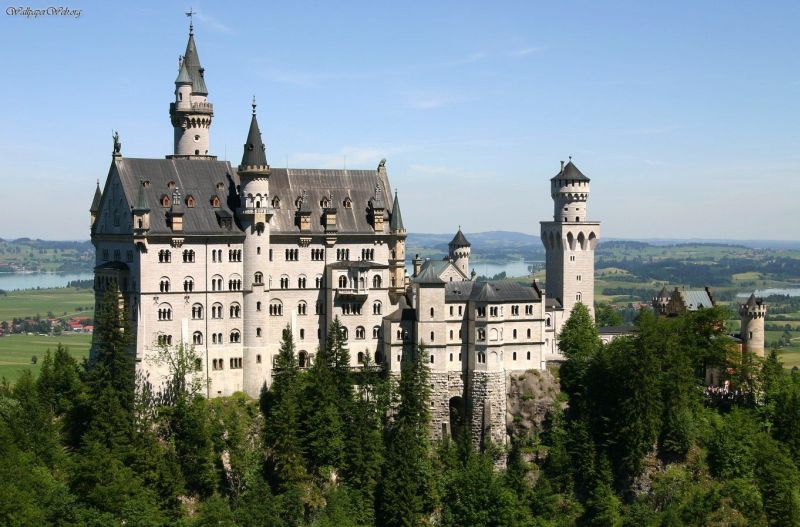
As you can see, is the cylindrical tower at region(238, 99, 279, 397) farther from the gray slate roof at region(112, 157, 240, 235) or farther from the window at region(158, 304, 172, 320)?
the window at region(158, 304, 172, 320)

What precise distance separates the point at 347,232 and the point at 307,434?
21.5 meters

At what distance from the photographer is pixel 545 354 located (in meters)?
108

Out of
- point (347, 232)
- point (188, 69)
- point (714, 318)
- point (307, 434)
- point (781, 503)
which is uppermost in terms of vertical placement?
point (188, 69)

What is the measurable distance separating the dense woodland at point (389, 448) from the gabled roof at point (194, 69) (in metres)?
27.2

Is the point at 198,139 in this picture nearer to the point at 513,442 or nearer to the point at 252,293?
the point at 252,293

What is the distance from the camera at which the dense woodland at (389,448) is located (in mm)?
89562

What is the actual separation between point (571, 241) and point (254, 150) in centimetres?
3529

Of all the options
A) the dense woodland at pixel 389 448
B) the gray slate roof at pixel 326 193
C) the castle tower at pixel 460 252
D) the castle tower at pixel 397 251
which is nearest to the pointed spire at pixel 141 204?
the dense woodland at pixel 389 448

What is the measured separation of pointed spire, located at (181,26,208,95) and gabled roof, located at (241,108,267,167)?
41.1 feet

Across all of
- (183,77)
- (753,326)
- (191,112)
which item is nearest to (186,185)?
(191,112)

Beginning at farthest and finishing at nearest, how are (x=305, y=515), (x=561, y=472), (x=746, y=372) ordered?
(x=746, y=372), (x=561, y=472), (x=305, y=515)

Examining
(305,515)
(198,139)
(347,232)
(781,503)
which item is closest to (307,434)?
(305,515)

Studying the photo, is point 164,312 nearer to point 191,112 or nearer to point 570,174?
point 191,112

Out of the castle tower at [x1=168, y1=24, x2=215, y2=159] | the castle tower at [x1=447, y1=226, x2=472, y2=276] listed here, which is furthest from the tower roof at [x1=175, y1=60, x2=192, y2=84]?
the castle tower at [x1=447, y1=226, x2=472, y2=276]
